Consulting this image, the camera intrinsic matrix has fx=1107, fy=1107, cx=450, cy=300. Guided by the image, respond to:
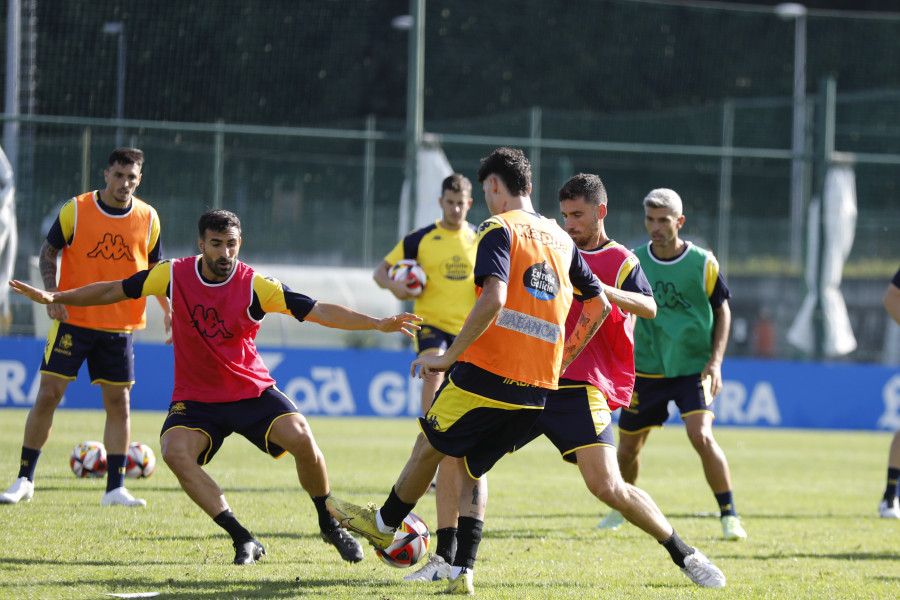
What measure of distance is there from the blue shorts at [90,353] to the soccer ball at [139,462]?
50.5 inches

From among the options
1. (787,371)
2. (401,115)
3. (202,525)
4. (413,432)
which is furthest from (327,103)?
(202,525)

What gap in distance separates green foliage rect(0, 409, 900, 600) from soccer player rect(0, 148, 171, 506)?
0.58 metres

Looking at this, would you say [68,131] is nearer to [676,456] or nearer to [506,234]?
[676,456]

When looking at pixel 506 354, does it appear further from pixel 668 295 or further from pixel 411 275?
pixel 411 275

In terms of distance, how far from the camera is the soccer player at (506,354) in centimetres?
532

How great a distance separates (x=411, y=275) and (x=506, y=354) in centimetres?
423

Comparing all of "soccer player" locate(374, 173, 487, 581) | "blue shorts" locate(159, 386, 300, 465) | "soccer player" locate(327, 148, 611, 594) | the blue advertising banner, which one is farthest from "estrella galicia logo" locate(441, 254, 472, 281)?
the blue advertising banner

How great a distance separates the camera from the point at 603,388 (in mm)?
6039

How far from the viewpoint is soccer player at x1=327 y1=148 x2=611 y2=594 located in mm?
5316

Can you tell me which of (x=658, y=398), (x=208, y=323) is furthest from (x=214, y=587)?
(x=658, y=398)

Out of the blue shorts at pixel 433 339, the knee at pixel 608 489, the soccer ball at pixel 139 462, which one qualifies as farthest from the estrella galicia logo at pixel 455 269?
the knee at pixel 608 489

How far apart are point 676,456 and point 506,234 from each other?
8701 mm

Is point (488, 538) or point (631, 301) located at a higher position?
point (631, 301)

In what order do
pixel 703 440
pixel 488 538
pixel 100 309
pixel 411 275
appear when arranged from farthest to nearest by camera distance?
pixel 411 275
pixel 100 309
pixel 703 440
pixel 488 538
